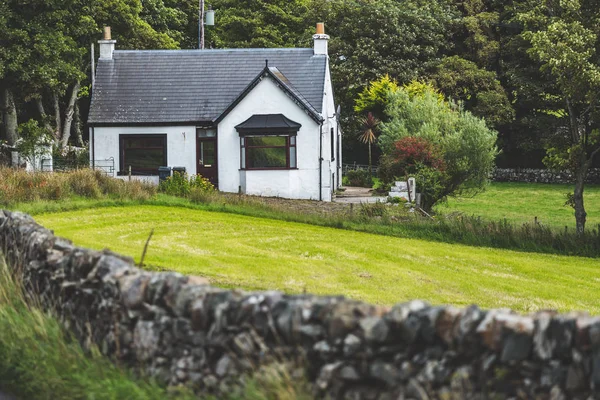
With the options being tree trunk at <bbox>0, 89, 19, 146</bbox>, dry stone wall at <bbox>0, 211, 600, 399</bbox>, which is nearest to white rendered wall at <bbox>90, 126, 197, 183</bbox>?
tree trunk at <bbox>0, 89, 19, 146</bbox>

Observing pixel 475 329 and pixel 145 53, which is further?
pixel 145 53

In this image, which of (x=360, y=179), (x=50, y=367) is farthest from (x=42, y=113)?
(x=50, y=367)

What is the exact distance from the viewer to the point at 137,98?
45.2 m

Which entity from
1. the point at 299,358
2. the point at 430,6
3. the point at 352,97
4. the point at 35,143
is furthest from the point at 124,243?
the point at 430,6

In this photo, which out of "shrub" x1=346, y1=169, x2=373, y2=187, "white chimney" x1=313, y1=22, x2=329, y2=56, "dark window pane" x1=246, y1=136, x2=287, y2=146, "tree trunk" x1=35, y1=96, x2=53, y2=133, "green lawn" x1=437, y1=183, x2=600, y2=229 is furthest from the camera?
"tree trunk" x1=35, y1=96, x2=53, y2=133

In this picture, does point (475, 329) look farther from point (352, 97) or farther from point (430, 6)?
point (430, 6)

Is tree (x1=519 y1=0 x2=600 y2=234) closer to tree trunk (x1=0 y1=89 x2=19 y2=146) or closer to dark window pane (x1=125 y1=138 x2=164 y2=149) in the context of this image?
dark window pane (x1=125 y1=138 x2=164 y2=149)

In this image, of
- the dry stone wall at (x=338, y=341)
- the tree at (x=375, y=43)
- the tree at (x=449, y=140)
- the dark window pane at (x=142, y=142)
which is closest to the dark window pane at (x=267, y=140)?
the dark window pane at (x=142, y=142)

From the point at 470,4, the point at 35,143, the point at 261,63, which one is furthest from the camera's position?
the point at 470,4

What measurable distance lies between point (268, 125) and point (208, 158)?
3.46 metres

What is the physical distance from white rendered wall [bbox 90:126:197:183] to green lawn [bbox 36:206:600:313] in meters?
13.3

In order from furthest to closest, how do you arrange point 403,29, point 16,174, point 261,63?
point 403,29 → point 261,63 → point 16,174

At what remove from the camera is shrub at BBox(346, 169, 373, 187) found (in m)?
56.7

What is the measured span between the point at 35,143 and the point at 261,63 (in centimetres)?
1078
